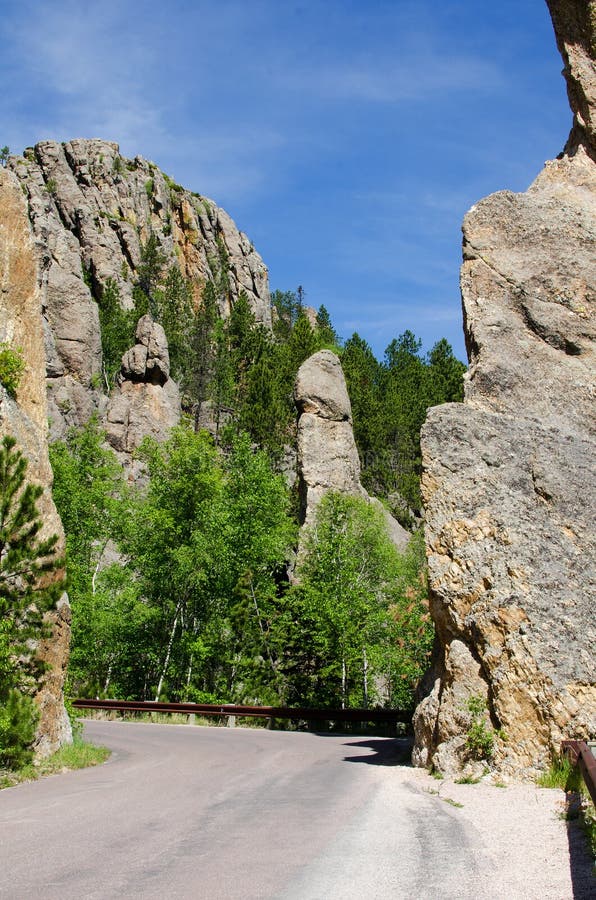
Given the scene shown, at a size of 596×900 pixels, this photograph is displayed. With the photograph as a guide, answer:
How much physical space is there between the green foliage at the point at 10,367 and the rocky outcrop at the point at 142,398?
40273mm

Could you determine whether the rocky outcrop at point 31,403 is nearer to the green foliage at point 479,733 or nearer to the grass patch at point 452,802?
the grass patch at point 452,802

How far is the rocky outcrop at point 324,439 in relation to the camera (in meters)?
41.8

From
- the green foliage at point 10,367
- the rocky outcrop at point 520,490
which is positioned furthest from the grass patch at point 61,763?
the green foliage at point 10,367

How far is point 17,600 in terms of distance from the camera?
1328 centimetres

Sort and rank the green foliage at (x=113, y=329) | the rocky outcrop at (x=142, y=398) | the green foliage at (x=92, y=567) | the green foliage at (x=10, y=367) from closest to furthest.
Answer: the green foliage at (x=10, y=367) → the green foliage at (x=92, y=567) → the rocky outcrop at (x=142, y=398) → the green foliage at (x=113, y=329)

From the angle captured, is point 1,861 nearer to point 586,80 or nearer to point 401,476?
point 586,80

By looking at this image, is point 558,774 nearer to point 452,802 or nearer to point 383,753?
point 452,802

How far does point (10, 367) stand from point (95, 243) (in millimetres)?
68523

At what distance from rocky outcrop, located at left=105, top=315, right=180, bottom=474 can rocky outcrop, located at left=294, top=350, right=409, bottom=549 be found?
17316 mm

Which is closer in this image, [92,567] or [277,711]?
[277,711]

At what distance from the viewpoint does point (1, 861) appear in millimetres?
6590

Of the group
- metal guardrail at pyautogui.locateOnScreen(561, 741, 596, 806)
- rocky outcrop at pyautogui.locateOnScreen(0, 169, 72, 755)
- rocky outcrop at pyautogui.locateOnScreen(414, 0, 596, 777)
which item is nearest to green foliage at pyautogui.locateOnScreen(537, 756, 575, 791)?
metal guardrail at pyautogui.locateOnScreen(561, 741, 596, 806)

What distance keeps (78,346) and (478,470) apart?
50750 mm

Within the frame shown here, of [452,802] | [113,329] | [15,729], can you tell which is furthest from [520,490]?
[113,329]
